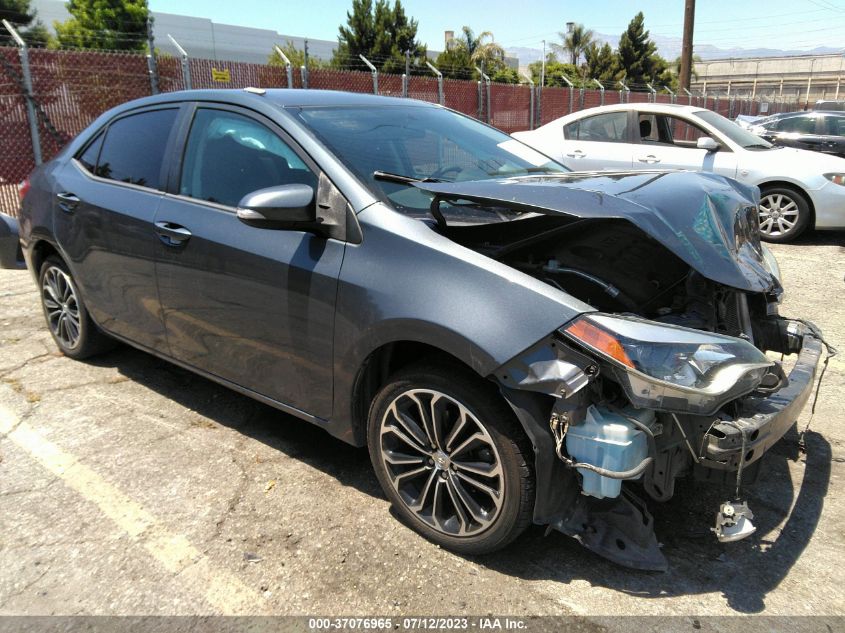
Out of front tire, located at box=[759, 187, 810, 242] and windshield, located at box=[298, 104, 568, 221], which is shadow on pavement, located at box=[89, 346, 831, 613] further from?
front tire, located at box=[759, 187, 810, 242]

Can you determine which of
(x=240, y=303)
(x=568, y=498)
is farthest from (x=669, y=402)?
(x=240, y=303)

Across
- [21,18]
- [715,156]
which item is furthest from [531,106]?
[21,18]

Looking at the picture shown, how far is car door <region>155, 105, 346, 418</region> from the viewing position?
2801 mm

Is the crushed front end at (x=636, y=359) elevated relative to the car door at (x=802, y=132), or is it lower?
lower

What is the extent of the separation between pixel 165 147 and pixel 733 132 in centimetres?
739

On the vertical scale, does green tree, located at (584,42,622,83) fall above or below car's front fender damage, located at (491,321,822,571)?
above

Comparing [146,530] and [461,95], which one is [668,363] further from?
[461,95]

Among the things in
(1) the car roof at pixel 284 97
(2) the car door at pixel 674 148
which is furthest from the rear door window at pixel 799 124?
(1) the car roof at pixel 284 97

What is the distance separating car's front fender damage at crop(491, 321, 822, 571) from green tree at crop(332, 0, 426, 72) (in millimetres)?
33905

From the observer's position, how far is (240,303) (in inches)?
120

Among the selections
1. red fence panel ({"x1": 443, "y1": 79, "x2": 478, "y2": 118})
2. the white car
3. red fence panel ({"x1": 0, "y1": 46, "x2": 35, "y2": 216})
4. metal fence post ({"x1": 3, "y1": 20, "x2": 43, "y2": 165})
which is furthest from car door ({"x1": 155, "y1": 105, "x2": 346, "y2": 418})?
red fence panel ({"x1": 443, "y1": 79, "x2": 478, "y2": 118})

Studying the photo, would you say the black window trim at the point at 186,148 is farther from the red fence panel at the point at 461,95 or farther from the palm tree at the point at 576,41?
the palm tree at the point at 576,41

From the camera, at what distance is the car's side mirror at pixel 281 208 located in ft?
8.68

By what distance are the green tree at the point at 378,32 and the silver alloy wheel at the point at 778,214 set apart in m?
28.4
